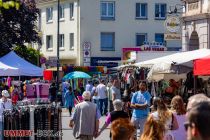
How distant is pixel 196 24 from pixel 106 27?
2764 cm

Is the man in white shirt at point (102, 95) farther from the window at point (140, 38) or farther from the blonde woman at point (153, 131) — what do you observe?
the window at point (140, 38)

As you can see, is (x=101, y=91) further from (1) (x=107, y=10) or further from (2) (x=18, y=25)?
(1) (x=107, y=10)

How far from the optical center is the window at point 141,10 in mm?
60062

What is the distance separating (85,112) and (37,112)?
1.08 meters

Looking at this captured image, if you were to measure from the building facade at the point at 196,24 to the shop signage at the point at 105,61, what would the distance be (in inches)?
943

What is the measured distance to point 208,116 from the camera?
4551 mm

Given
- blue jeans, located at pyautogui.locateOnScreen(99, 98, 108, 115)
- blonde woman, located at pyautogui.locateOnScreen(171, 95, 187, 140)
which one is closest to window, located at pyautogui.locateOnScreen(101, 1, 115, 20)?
blue jeans, located at pyautogui.locateOnScreen(99, 98, 108, 115)

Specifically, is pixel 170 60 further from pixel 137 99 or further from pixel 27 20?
pixel 27 20

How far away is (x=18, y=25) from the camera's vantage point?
4403 cm

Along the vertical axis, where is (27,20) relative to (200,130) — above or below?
above

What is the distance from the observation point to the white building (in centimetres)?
5822

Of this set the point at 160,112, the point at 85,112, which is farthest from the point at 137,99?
the point at 160,112

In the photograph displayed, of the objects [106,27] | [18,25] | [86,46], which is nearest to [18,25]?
[18,25]

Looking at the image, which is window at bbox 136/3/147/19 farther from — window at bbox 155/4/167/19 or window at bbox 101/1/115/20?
window at bbox 101/1/115/20
